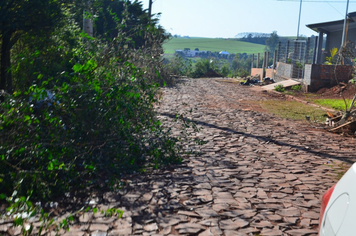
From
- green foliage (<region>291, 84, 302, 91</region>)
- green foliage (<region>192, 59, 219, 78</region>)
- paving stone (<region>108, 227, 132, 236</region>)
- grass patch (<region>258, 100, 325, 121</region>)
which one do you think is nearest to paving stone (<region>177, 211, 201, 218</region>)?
paving stone (<region>108, 227, 132, 236</region>)

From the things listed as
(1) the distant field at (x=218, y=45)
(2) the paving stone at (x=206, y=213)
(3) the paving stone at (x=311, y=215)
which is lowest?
(2) the paving stone at (x=206, y=213)

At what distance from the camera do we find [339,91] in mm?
18000

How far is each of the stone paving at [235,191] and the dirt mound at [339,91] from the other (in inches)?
359

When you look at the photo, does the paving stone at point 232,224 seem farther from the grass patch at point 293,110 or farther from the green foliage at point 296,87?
the green foliage at point 296,87

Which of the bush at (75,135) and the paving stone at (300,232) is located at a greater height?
the bush at (75,135)

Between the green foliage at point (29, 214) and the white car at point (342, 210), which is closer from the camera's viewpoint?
the white car at point (342, 210)

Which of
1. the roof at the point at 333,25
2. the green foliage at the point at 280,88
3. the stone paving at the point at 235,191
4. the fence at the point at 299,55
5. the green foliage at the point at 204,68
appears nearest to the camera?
the stone paving at the point at 235,191

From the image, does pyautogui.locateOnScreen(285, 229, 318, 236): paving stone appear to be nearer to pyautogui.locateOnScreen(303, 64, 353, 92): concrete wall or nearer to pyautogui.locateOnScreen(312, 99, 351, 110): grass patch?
pyautogui.locateOnScreen(312, 99, 351, 110): grass patch

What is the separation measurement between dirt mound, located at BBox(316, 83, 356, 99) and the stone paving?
9.11m

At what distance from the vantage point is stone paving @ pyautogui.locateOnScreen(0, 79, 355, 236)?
423 centimetres

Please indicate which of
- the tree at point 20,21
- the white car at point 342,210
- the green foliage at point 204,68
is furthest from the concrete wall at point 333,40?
the white car at point 342,210

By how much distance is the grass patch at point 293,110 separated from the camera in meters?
12.3

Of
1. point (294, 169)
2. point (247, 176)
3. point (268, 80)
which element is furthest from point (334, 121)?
point (268, 80)

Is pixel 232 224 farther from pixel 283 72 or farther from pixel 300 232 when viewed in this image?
pixel 283 72
